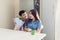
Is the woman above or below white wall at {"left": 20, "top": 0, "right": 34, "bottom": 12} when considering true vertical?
below

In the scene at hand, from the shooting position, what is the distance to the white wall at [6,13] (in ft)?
11.8

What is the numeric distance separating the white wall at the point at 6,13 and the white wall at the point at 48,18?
3.12 feet

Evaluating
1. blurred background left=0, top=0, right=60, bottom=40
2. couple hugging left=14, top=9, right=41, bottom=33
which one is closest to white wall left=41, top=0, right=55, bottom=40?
blurred background left=0, top=0, right=60, bottom=40

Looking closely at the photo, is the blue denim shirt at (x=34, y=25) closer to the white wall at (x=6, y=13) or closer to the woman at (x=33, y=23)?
the woman at (x=33, y=23)

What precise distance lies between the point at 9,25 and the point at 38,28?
1243mm

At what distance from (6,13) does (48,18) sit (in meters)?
1.13

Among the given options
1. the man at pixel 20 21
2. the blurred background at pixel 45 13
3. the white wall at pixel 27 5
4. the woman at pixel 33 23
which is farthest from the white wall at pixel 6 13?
the woman at pixel 33 23

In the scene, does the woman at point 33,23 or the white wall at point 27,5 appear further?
the white wall at point 27,5

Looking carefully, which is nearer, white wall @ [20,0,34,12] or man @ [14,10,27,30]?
man @ [14,10,27,30]

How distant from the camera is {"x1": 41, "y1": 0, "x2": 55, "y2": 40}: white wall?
3.31 meters

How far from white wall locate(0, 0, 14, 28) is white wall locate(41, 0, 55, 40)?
950 mm
